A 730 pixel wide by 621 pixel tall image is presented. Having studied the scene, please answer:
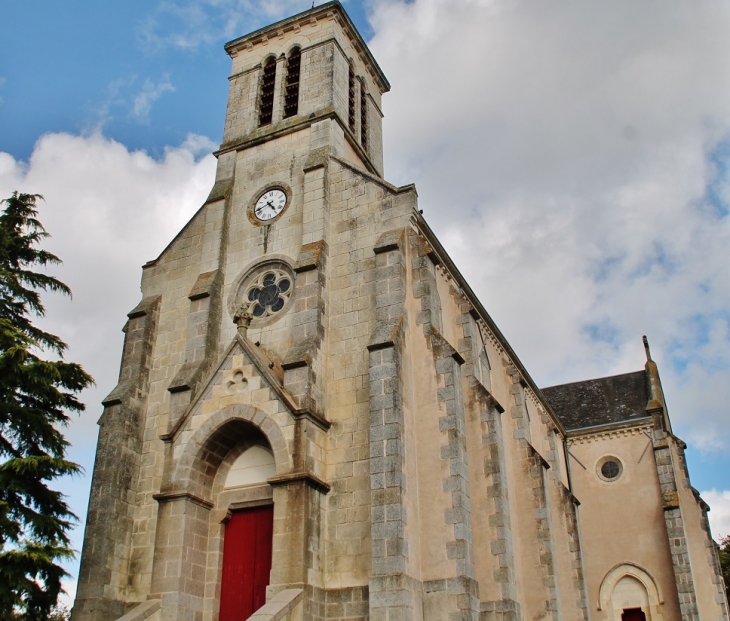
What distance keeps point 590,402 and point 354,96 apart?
17.8 meters

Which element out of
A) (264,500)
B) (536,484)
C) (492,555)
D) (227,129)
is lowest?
(492,555)

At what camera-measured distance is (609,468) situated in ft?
93.7

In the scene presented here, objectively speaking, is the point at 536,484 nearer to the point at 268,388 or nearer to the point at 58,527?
the point at 268,388

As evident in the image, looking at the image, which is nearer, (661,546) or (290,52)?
(290,52)

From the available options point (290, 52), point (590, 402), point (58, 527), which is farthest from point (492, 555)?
point (590, 402)

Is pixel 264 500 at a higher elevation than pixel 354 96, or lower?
lower

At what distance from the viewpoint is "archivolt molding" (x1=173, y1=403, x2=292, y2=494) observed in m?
14.3

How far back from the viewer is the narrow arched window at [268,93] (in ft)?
69.4

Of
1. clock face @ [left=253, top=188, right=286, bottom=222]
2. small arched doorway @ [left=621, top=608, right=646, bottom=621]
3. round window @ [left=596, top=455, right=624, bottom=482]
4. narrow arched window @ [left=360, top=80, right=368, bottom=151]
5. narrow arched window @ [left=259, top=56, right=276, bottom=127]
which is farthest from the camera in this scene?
round window @ [left=596, top=455, right=624, bottom=482]

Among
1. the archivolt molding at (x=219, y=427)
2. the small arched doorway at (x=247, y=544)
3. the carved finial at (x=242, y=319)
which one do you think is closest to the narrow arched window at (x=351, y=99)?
the carved finial at (x=242, y=319)

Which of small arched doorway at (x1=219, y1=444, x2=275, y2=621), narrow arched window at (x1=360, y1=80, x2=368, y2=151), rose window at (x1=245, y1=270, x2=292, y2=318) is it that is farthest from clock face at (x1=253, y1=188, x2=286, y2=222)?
small arched doorway at (x1=219, y1=444, x2=275, y2=621)

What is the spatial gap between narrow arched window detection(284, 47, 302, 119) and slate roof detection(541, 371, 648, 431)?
1811 cm

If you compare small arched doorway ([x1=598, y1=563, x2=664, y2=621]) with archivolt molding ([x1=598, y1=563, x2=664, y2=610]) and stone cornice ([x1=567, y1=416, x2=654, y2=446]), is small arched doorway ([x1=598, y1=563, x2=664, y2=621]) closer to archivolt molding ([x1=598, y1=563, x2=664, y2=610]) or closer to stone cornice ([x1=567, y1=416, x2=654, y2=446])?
archivolt molding ([x1=598, y1=563, x2=664, y2=610])

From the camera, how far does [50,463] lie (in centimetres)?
1403
